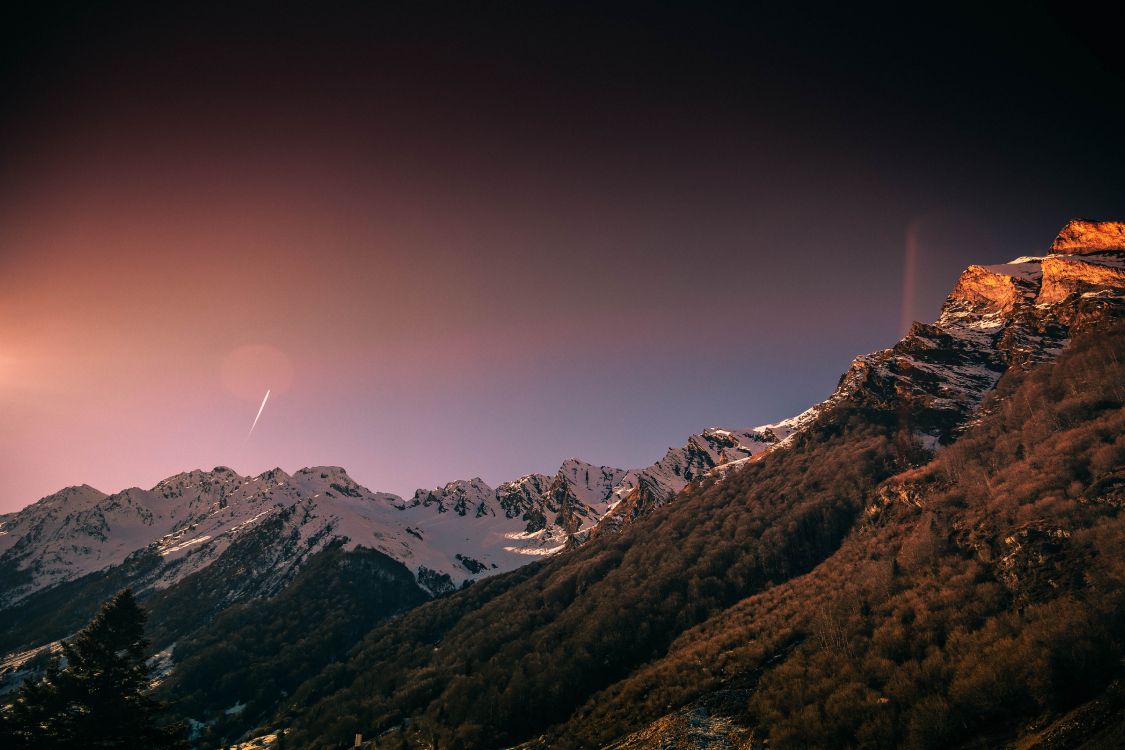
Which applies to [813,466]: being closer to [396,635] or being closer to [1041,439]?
[1041,439]

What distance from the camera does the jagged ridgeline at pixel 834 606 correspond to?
143ft

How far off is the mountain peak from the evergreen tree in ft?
710

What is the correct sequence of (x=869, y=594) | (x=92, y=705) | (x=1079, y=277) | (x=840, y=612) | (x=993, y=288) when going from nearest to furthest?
1. (x=92, y=705)
2. (x=840, y=612)
3. (x=869, y=594)
4. (x=1079, y=277)
5. (x=993, y=288)

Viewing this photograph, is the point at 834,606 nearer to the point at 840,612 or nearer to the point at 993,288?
the point at 840,612

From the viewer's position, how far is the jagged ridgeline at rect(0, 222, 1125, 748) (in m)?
43.7

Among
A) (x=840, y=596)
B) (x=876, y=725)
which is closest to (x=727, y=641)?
(x=840, y=596)

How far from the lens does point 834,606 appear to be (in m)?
65.5

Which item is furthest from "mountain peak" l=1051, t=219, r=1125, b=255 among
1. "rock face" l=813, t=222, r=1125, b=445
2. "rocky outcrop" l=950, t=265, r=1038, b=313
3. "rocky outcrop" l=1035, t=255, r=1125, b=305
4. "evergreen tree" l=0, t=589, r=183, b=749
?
"evergreen tree" l=0, t=589, r=183, b=749

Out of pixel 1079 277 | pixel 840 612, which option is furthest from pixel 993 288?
pixel 840 612

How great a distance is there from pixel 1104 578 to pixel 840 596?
28.4 m

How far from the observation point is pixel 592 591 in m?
122

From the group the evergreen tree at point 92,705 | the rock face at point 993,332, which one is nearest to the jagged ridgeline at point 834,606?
the rock face at point 993,332

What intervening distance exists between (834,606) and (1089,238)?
159972 mm

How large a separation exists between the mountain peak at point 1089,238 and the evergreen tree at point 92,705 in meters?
216
